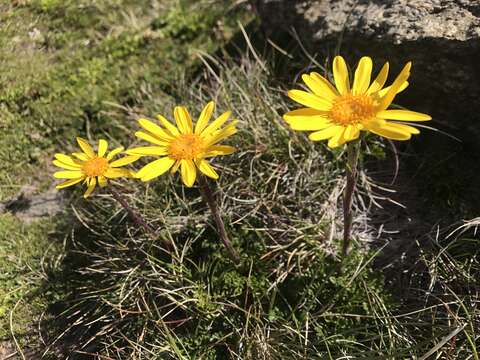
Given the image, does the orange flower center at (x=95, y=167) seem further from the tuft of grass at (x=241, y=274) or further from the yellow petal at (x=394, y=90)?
the yellow petal at (x=394, y=90)

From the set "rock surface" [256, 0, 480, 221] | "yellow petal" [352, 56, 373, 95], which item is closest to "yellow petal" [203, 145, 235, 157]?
"yellow petal" [352, 56, 373, 95]

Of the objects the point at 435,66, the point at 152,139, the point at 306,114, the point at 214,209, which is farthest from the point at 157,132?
the point at 435,66

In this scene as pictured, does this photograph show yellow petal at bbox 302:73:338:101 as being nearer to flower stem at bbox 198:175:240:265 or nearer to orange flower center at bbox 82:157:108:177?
flower stem at bbox 198:175:240:265

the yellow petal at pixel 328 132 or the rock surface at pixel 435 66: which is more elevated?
the yellow petal at pixel 328 132

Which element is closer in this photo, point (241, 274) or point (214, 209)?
point (214, 209)

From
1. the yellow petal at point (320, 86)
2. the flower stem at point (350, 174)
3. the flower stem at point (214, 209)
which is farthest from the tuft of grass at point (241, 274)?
the yellow petal at point (320, 86)

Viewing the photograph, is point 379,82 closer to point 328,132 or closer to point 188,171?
point 328,132

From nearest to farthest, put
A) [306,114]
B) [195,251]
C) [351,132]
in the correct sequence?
[351,132] < [306,114] < [195,251]
